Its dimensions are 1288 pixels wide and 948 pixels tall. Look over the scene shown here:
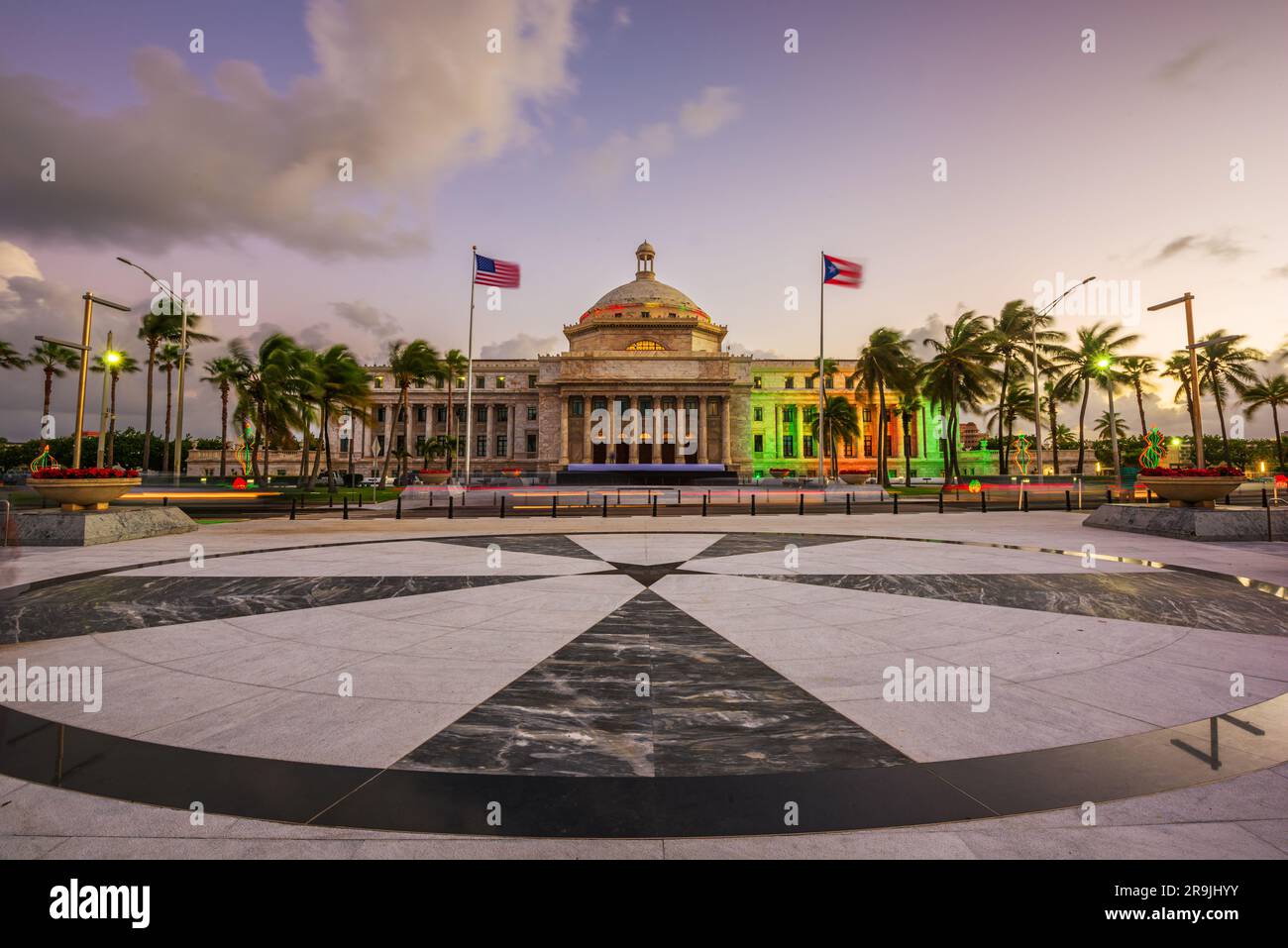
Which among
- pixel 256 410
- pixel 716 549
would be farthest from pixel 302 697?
pixel 256 410

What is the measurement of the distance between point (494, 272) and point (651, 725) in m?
35.4

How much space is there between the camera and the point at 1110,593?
8.92m

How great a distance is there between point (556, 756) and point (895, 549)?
11753 mm

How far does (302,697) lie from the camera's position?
4926 millimetres

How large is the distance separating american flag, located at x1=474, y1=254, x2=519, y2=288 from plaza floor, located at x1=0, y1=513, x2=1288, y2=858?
2858 cm

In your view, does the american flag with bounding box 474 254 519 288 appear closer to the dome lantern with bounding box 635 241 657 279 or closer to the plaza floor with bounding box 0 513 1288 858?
the plaza floor with bounding box 0 513 1288 858

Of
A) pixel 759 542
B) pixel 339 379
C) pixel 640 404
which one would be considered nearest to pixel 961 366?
pixel 640 404

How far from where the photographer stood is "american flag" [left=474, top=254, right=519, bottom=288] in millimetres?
35500

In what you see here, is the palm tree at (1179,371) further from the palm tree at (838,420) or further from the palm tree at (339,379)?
the palm tree at (339,379)

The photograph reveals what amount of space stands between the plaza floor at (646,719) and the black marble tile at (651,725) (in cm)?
3

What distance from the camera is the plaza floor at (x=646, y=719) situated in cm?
302

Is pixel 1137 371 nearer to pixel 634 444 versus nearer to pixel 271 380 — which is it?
pixel 634 444

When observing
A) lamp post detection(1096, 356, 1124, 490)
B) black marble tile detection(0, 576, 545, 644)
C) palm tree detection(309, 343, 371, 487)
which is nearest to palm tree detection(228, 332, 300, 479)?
palm tree detection(309, 343, 371, 487)
